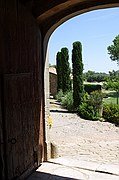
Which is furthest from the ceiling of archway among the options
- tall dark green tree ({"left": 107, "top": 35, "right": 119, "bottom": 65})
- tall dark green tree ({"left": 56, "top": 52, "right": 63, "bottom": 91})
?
tall dark green tree ({"left": 107, "top": 35, "right": 119, "bottom": 65})

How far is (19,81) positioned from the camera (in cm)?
437

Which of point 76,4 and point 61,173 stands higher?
point 76,4

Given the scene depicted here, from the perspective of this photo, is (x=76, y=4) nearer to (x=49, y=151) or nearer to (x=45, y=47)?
(x=45, y=47)

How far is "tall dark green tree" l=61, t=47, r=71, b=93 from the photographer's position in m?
19.5

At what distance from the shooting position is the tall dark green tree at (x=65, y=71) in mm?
19484

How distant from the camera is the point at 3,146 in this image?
3961mm

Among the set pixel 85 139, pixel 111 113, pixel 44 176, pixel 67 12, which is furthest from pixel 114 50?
pixel 44 176

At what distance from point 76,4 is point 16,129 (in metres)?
2.82

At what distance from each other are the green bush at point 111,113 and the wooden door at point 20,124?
7.53m

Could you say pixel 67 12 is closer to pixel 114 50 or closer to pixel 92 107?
pixel 92 107

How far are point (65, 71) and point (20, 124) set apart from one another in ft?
50.7

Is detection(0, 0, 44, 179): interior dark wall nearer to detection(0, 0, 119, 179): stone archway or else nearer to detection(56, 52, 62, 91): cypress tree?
detection(0, 0, 119, 179): stone archway

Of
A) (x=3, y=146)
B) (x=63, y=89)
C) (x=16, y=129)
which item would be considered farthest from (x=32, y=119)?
(x=63, y=89)

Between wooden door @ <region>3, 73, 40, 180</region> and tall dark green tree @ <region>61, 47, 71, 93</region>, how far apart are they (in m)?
14.4
